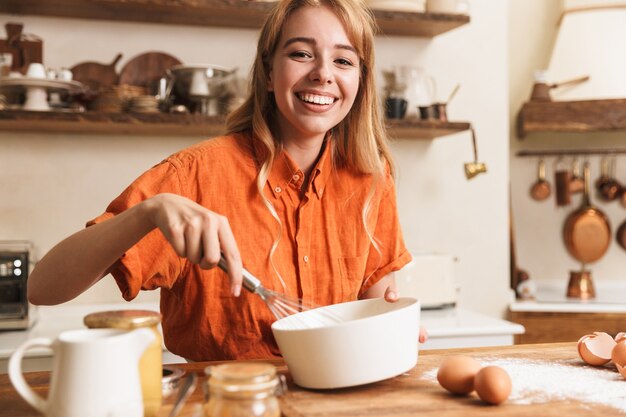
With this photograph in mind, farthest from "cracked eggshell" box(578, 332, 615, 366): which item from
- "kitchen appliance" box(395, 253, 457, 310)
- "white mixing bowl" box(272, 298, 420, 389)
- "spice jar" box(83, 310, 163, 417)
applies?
"kitchen appliance" box(395, 253, 457, 310)

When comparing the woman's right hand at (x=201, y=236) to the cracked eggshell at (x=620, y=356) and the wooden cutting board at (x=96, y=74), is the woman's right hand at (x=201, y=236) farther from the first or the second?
the wooden cutting board at (x=96, y=74)

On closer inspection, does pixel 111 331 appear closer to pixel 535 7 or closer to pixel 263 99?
pixel 263 99

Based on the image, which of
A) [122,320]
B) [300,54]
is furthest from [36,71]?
[122,320]

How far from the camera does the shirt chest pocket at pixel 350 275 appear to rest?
154 centimetres

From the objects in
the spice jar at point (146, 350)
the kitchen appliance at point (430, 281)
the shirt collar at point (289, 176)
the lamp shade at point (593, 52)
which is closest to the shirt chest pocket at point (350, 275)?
the shirt collar at point (289, 176)

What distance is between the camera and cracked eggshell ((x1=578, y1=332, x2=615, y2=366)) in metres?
1.18

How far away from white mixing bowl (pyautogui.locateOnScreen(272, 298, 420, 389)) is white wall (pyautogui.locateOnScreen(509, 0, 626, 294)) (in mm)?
2281

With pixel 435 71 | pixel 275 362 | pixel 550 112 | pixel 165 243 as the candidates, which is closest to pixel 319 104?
pixel 165 243

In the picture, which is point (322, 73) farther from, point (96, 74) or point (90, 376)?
point (96, 74)

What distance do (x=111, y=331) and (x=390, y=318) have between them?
0.38 metres

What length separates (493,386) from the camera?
94cm

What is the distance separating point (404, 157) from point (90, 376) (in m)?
2.12

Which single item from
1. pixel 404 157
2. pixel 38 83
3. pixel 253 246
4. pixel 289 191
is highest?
pixel 38 83

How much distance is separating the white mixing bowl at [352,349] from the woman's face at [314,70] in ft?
1.94
